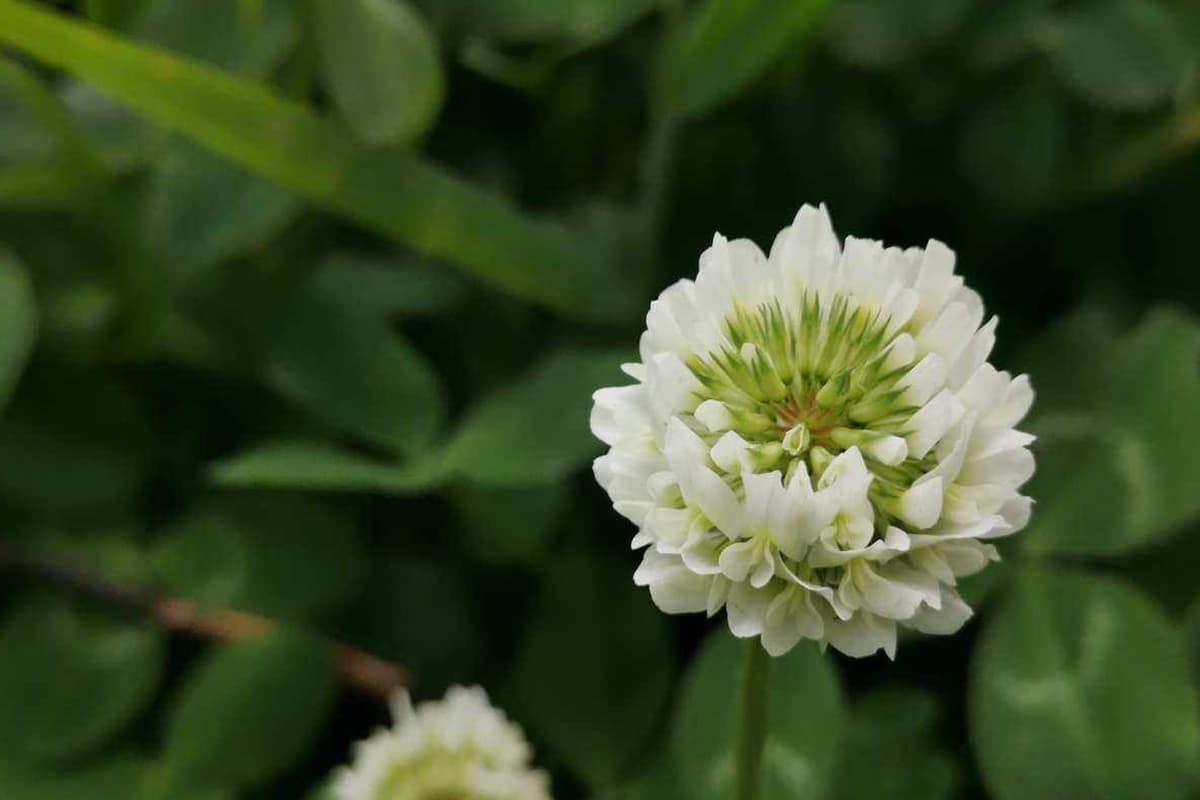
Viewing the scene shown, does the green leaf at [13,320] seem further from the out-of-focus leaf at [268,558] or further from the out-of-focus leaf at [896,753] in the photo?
the out-of-focus leaf at [896,753]

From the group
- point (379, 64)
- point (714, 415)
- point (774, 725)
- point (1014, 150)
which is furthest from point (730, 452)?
point (1014, 150)

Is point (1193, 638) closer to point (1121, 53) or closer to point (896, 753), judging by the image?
point (896, 753)

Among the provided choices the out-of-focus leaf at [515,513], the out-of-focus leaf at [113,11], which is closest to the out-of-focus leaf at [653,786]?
the out-of-focus leaf at [515,513]

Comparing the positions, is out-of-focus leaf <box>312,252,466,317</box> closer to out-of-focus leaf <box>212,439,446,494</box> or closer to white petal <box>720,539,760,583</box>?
out-of-focus leaf <box>212,439,446,494</box>

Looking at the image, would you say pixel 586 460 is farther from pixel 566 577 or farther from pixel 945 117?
pixel 945 117

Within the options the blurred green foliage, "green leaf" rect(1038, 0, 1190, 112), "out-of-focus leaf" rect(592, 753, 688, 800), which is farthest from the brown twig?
"green leaf" rect(1038, 0, 1190, 112)

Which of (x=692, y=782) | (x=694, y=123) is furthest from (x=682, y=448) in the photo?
(x=694, y=123)
